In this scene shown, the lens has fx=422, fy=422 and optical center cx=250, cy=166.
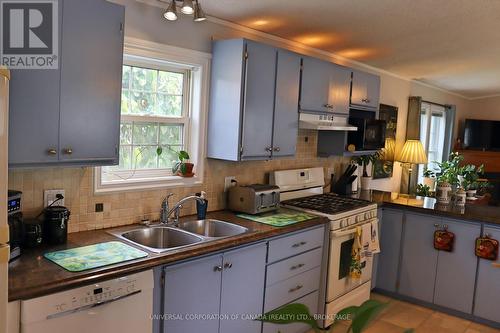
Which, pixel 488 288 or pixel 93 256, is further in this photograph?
pixel 488 288

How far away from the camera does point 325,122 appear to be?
3752 mm

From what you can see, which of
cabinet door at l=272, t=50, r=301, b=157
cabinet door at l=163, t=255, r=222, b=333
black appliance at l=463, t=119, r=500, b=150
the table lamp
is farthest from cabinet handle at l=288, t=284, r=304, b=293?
black appliance at l=463, t=119, r=500, b=150

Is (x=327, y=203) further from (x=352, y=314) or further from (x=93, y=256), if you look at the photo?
(x=352, y=314)

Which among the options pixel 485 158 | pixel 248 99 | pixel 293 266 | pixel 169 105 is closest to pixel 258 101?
pixel 248 99

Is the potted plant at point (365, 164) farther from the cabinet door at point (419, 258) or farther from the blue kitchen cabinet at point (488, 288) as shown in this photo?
the blue kitchen cabinet at point (488, 288)

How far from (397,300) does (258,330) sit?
189 centimetres

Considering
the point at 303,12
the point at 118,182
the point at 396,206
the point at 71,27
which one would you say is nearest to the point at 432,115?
the point at 396,206

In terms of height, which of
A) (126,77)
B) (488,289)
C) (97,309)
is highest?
(126,77)

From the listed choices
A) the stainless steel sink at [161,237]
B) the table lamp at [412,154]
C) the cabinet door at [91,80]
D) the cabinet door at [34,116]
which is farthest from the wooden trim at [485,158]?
the cabinet door at [34,116]

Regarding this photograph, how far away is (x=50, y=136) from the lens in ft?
6.47

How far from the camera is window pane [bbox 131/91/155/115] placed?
2838mm

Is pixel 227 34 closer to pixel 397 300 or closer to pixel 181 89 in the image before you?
pixel 181 89

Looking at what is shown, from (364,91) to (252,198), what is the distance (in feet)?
6.06

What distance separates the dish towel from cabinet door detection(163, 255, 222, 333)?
1.44 metres
